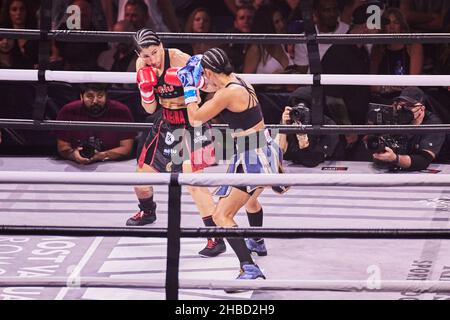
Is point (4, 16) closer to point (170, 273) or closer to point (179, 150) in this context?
point (179, 150)

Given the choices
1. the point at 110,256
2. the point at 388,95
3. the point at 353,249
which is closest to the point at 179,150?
the point at 110,256

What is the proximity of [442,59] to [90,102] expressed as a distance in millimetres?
2455

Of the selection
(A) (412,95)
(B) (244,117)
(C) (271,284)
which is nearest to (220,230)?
(C) (271,284)

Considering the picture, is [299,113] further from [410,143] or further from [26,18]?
[26,18]

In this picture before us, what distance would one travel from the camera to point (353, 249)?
5062 millimetres

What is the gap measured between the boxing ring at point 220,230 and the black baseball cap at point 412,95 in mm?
479

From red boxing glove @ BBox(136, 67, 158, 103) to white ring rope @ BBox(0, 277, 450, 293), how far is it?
5.79 feet

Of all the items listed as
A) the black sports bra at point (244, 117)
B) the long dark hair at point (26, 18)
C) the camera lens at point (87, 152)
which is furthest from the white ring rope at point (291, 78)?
the long dark hair at point (26, 18)

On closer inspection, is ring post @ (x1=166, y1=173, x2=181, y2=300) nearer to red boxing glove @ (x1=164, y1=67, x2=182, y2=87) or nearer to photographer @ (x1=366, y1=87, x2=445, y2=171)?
red boxing glove @ (x1=164, y1=67, x2=182, y2=87)

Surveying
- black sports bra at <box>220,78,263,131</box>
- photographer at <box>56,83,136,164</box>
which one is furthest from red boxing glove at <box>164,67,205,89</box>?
photographer at <box>56,83,136,164</box>

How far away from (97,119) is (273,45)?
135 centimetres

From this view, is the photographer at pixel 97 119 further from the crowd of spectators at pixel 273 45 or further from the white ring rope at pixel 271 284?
the white ring rope at pixel 271 284

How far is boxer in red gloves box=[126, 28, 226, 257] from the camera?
17.3 feet

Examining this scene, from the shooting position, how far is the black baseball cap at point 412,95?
6477 millimetres
